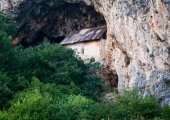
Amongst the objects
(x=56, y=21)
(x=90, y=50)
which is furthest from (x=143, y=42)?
(x=56, y=21)

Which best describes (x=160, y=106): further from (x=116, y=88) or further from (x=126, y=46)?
(x=116, y=88)

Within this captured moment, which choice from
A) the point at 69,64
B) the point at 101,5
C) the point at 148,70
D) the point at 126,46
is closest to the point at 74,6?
the point at 101,5

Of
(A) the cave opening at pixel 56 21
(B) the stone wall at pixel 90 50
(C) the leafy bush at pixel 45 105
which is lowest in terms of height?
(C) the leafy bush at pixel 45 105

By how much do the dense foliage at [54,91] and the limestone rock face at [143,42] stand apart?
1309 millimetres

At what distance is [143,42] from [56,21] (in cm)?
1343

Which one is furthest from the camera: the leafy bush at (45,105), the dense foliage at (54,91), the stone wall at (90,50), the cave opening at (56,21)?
the cave opening at (56,21)

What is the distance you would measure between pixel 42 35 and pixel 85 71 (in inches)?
358

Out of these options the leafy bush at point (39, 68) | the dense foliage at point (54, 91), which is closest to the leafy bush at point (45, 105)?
the dense foliage at point (54, 91)

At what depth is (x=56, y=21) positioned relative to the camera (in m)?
35.8

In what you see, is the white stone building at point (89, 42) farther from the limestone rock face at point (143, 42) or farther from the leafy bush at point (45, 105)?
the leafy bush at point (45, 105)

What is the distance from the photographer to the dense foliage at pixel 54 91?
2086cm

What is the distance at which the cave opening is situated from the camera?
34.2 meters

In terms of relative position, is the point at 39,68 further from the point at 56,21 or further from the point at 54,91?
the point at 56,21

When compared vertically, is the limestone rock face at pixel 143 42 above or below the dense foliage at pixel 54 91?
above
